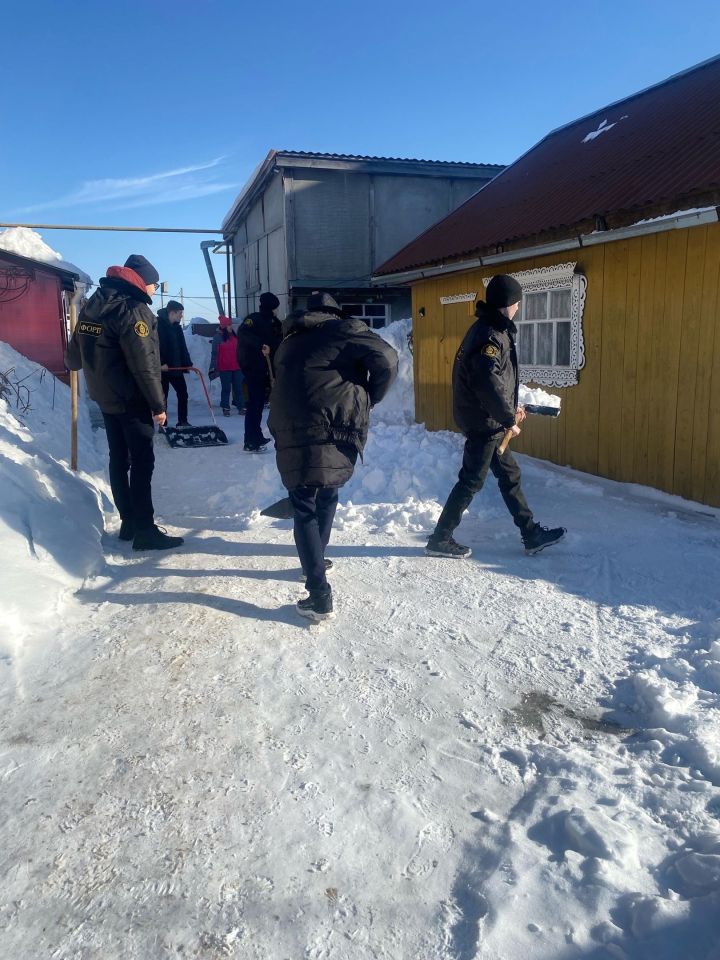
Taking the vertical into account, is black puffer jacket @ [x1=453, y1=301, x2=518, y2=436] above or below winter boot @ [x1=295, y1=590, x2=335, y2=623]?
above

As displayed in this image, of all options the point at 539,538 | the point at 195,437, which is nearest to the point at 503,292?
the point at 539,538

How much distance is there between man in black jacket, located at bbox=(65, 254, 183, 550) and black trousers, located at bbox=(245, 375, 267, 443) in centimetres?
338

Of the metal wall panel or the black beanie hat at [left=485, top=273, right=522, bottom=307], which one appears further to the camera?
the metal wall panel

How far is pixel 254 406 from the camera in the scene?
802 centimetres

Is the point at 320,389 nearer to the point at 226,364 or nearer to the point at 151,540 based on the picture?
the point at 151,540

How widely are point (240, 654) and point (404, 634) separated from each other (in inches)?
31.1

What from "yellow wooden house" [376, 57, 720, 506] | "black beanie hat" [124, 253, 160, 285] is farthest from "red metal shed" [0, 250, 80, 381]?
"black beanie hat" [124, 253, 160, 285]

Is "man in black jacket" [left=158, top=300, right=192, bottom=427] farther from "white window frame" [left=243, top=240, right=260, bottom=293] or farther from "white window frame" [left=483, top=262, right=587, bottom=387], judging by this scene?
"white window frame" [left=243, top=240, right=260, bottom=293]

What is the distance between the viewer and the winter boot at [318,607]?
136 inches

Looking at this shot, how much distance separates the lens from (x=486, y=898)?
5.80 feet

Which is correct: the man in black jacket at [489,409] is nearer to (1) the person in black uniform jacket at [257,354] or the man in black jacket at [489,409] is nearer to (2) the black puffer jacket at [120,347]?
(2) the black puffer jacket at [120,347]

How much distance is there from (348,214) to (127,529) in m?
12.8

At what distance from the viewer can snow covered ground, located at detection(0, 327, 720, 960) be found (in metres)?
1.73

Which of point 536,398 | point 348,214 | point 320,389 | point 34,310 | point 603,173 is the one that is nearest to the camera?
point 320,389
